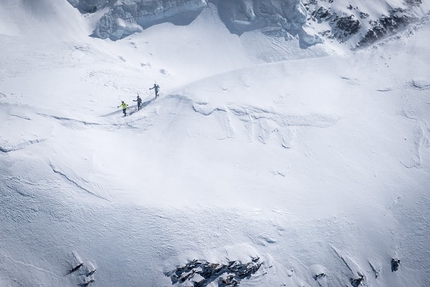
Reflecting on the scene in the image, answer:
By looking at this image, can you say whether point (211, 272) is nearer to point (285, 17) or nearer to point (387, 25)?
point (285, 17)

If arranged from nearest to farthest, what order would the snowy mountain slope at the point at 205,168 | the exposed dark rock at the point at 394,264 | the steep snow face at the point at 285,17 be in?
the snowy mountain slope at the point at 205,168 → the exposed dark rock at the point at 394,264 → the steep snow face at the point at 285,17

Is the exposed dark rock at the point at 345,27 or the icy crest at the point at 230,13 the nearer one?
the icy crest at the point at 230,13

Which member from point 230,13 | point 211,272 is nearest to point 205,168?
point 211,272

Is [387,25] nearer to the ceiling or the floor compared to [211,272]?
nearer to the ceiling


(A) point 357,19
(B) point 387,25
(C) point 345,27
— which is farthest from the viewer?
(B) point 387,25

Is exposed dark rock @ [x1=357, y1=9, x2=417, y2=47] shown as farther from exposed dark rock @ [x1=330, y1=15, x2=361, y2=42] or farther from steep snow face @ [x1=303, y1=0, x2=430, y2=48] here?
exposed dark rock @ [x1=330, y1=15, x2=361, y2=42]

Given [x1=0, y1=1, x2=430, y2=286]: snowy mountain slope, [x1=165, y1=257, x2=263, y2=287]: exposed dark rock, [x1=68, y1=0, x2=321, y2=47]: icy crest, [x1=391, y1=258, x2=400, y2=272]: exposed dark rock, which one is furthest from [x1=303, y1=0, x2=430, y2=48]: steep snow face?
[x1=165, y1=257, x2=263, y2=287]: exposed dark rock

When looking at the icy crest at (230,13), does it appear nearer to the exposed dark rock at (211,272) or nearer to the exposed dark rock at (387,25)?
the exposed dark rock at (387,25)

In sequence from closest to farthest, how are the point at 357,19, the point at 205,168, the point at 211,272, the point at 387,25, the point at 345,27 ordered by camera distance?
1. the point at 211,272
2. the point at 205,168
3. the point at 345,27
4. the point at 357,19
5. the point at 387,25

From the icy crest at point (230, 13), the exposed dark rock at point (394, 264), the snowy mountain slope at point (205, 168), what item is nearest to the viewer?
the snowy mountain slope at point (205, 168)

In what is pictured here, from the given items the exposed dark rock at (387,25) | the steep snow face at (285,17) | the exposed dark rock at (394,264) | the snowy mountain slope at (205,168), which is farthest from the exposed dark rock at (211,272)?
the exposed dark rock at (387,25)

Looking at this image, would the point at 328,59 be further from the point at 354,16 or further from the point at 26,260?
the point at 26,260
